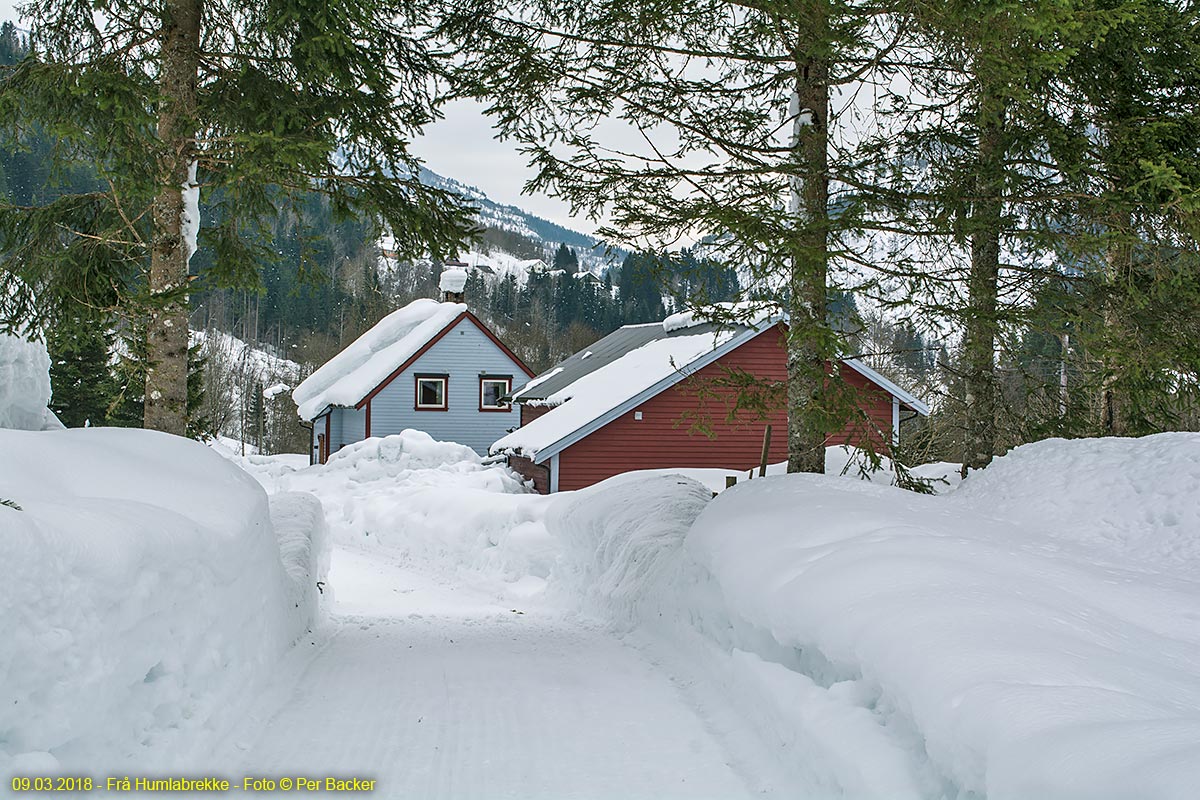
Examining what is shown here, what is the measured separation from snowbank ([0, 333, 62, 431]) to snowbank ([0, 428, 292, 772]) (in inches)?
333

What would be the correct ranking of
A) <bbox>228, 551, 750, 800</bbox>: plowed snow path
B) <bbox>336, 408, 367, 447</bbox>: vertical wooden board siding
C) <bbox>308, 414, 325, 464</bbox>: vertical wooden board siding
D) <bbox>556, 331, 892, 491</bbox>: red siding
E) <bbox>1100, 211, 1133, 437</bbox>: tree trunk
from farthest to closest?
<bbox>308, 414, 325, 464</bbox>: vertical wooden board siding
<bbox>336, 408, 367, 447</bbox>: vertical wooden board siding
<bbox>556, 331, 892, 491</bbox>: red siding
<bbox>1100, 211, 1133, 437</bbox>: tree trunk
<bbox>228, 551, 750, 800</bbox>: plowed snow path

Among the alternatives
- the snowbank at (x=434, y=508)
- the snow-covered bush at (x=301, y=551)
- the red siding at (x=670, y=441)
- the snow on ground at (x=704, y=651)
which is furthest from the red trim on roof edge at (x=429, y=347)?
the snow on ground at (x=704, y=651)

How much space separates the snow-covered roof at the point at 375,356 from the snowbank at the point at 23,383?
19.5m

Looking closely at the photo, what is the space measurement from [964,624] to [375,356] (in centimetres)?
3553

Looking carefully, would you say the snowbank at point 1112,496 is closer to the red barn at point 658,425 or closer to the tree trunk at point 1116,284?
the tree trunk at point 1116,284

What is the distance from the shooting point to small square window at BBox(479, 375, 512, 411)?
36.4 meters

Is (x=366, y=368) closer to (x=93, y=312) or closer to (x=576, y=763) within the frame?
(x=93, y=312)

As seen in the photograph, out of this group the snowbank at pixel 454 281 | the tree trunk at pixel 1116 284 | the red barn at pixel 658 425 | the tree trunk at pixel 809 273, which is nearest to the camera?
the tree trunk at pixel 809 273

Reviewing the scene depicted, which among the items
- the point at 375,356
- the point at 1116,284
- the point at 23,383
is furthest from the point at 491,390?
the point at 1116,284

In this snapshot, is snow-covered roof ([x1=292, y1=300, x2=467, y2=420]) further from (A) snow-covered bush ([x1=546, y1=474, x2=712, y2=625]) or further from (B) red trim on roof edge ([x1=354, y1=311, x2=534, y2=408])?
(A) snow-covered bush ([x1=546, y1=474, x2=712, y2=625])

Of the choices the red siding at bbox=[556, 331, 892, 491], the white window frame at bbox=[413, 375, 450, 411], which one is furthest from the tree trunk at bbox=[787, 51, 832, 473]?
the white window frame at bbox=[413, 375, 450, 411]

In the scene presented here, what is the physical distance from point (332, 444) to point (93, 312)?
30478mm

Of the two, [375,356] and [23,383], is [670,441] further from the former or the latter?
[375,356]

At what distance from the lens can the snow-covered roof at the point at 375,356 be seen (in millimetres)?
35406
